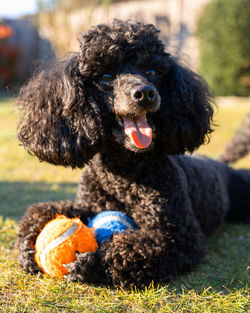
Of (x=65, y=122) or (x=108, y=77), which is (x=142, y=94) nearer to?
(x=108, y=77)

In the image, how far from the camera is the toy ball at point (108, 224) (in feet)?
7.45

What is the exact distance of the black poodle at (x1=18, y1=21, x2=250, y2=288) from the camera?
2127 millimetres

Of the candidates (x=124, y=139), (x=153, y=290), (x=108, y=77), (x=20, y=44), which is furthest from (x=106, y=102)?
(x=20, y=44)

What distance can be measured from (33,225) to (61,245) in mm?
423

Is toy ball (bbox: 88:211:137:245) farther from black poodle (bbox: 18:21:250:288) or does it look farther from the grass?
the grass

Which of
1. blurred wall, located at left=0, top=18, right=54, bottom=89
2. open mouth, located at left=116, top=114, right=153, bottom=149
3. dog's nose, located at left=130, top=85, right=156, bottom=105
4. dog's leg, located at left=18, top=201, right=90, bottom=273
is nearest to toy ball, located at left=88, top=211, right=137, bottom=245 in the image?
dog's leg, located at left=18, top=201, right=90, bottom=273

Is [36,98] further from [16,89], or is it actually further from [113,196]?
[113,196]

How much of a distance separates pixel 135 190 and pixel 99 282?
2.03 ft

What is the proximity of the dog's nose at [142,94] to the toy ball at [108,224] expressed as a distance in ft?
2.45

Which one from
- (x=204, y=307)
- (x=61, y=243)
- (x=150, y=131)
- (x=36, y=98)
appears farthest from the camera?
(x=36, y=98)

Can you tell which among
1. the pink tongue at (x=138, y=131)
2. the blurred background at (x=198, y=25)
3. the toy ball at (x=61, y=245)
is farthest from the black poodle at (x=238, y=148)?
the blurred background at (x=198, y=25)

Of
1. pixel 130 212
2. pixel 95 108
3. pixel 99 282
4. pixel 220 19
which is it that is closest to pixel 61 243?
pixel 99 282

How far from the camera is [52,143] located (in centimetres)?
226

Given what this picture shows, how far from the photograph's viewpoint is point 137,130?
2225 millimetres
